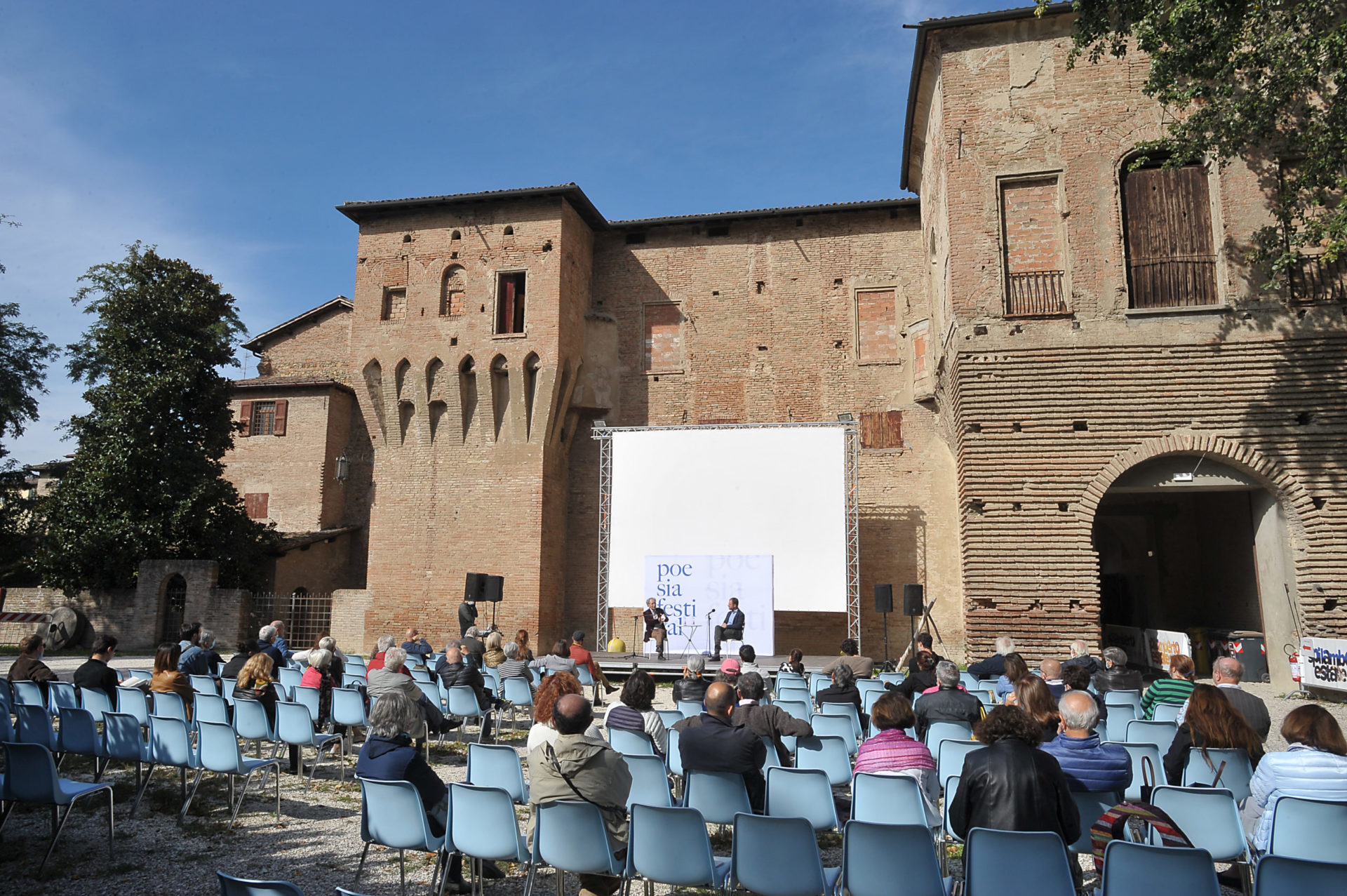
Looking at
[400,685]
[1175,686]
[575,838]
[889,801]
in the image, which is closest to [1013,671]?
[1175,686]

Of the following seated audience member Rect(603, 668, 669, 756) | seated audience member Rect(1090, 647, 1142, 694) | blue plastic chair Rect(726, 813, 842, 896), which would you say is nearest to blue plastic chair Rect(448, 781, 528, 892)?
blue plastic chair Rect(726, 813, 842, 896)

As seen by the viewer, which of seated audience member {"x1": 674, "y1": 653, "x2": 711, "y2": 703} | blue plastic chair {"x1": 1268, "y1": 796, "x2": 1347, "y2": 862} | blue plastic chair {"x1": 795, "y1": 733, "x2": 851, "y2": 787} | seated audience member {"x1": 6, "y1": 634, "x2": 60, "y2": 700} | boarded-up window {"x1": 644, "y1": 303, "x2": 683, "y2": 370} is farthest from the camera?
boarded-up window {"x1": 644, "y1": 303, "x2": 683, "y2": 370}

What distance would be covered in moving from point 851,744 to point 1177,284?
38.0ft

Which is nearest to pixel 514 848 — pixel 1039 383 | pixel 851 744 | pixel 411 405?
pixel 851 744

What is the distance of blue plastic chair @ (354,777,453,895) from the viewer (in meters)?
4.41

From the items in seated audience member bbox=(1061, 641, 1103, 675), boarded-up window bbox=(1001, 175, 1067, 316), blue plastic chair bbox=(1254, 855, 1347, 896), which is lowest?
blue plastic chair bbox=(1254, 855, 1347, 896)

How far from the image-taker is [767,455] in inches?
683

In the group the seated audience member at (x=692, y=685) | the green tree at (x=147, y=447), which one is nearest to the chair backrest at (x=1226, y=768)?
the seated audience member at (x=692, y=685)

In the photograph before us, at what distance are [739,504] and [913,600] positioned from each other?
3.76 m

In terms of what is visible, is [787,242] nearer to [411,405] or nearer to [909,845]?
[411,405]

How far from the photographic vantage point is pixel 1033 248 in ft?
49.3

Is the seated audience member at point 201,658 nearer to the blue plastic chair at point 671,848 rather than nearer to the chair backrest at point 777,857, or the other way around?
the blue plastic chair at point 671,848

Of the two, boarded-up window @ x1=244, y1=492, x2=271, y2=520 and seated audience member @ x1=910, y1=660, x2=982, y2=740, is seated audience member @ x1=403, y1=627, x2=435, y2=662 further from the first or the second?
boarded-up window @ x1=244, y1=492, x2=271, y2=520

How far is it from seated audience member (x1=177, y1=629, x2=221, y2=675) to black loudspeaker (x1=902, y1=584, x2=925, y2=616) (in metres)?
11.2
